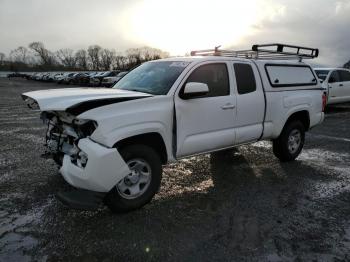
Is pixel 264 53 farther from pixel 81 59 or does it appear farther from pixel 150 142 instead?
pixel 81 59

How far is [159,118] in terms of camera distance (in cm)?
463

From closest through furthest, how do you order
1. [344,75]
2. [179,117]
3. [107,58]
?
1. [179,117]
2. [344,75]
3. [107,58]

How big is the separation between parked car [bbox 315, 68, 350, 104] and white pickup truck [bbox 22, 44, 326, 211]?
8767mm

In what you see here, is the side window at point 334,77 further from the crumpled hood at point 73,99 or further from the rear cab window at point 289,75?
the crumpled hood at point 73,99

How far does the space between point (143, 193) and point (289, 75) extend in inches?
156

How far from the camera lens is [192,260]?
11.5 feet

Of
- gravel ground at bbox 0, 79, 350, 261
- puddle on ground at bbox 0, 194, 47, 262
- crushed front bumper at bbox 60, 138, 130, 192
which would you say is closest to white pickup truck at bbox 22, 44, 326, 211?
crushed front bumper at bbox 60, 138, 130, 192

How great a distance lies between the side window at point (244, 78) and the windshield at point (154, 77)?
99 cm

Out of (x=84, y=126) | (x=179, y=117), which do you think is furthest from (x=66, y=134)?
(x=179, y=117)

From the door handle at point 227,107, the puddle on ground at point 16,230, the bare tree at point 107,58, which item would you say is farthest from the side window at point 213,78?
the bare tree at point 107,58

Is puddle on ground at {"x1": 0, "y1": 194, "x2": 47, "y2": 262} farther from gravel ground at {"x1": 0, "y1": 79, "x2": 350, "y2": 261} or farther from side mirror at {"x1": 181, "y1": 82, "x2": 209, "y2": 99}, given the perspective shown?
side mirror at {"x1": 181, "y1": 82, "x2": 209, "y2": 99}

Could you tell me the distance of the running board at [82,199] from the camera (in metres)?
3.93

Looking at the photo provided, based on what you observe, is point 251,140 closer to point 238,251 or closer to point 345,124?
point 238,251

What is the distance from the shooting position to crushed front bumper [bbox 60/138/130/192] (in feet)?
12.8
